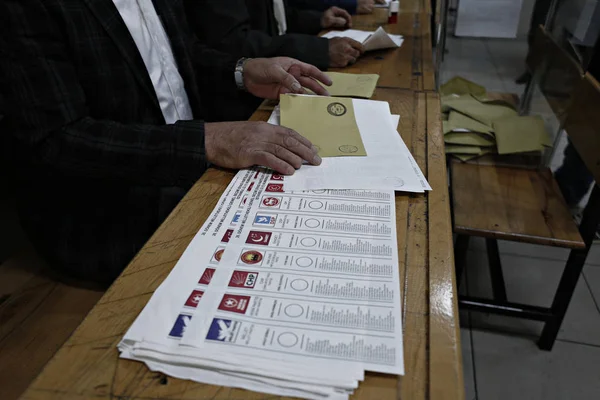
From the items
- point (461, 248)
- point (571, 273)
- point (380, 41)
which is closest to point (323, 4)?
point (380, 41)

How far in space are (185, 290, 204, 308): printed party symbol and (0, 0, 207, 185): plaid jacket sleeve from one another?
1.05 feet

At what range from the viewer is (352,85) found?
1.10m

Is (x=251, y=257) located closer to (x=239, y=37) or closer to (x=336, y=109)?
(x=336, y=109)

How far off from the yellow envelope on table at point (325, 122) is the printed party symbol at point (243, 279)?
328mm

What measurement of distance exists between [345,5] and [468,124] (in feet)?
2.71

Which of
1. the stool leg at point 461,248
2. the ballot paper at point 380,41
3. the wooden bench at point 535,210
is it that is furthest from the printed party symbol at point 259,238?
the stool leg at point 461,248

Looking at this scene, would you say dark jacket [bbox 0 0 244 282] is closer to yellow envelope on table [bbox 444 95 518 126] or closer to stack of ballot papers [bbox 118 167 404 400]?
stack of ballot papers [bbox 118 167 404 400]

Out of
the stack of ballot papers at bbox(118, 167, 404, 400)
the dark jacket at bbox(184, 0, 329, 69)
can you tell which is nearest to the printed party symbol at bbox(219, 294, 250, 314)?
the stack of ballot papers at bbox(118, 167, 404, 400)

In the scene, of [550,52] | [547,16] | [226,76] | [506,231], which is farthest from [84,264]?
[547,16]

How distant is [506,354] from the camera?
4.66ft

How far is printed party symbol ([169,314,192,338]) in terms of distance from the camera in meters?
0.46

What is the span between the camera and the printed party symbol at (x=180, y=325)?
0.46 meters

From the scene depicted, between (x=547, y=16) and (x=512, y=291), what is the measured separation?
3.32ft

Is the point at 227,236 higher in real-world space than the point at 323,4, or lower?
higher
